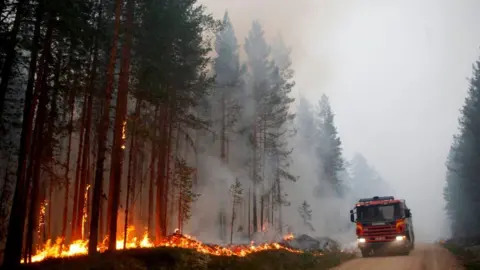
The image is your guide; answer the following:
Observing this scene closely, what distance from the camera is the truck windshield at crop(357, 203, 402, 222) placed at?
82.6 feet

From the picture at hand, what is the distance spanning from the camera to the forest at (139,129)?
51.5 feet

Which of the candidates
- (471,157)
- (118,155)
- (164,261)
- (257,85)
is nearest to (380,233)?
(164,261)

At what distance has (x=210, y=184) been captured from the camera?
40656mm

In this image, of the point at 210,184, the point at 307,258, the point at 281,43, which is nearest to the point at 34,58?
the point at 307,258

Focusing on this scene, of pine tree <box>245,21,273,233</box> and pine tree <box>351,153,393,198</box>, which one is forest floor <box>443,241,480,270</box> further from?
pine tree <box>351,153,393,198</box>

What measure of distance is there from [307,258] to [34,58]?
1634 cm

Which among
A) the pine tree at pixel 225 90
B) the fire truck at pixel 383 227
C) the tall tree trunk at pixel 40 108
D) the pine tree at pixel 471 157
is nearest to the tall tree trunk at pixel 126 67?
the tall tree trunk at pixel 40 108

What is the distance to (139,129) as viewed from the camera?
Answer: 17125 mm

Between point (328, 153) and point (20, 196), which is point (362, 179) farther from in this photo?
point (20, 196)

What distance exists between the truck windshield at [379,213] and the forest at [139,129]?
980 cm

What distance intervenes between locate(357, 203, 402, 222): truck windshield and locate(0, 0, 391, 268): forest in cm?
980

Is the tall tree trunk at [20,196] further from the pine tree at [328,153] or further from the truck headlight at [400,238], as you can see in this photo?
the pine tree at [328,153]

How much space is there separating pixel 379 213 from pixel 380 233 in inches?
54.7

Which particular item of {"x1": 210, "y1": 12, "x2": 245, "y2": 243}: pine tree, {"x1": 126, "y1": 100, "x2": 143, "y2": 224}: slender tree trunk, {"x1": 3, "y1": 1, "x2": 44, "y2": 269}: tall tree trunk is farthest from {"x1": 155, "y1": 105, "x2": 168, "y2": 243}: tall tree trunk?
{"x1": 210, "y1": 12, "x2": 245, "y2": 243}: pine tree
